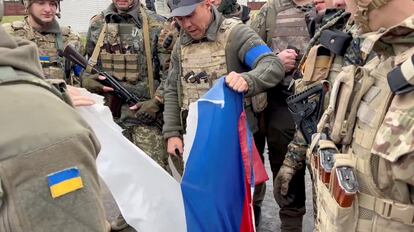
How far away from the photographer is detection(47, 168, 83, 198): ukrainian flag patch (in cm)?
93

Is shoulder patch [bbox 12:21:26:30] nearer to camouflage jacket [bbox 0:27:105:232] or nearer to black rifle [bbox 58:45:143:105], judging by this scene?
black rifle [bbox 58:45:143:105]

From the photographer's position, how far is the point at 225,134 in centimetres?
267

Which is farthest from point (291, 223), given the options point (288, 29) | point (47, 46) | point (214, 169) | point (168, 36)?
point (47, 46)

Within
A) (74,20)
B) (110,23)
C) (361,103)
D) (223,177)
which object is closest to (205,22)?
(223,177)

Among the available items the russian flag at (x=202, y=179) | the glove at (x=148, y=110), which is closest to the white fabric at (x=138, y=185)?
the russian flag at (x=202, y=179)

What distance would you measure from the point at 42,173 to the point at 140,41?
10.4 ft

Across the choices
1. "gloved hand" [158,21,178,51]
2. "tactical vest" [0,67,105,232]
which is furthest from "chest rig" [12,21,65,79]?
"tactical vest" [0,67,105,232]

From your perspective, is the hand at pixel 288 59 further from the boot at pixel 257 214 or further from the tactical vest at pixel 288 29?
the boot at pixel 257 214

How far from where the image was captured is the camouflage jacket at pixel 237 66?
9.43ft

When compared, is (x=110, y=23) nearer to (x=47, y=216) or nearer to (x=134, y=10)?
(x=134, y=10)

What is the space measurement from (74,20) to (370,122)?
54.6 ft

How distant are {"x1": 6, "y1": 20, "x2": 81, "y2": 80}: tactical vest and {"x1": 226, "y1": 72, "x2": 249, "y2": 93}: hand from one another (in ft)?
7.39

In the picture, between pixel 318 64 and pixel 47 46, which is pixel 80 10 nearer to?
pixel 47 46

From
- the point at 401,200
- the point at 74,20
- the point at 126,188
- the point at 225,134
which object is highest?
the point at 401,200
